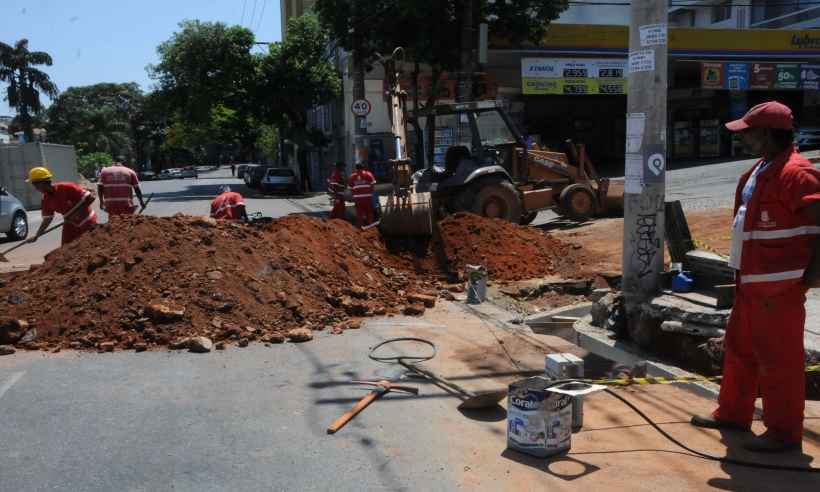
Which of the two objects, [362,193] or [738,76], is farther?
[738,76]

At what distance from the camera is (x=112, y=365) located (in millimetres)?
6234

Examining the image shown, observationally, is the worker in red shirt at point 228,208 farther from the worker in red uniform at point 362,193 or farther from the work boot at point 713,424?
the work boot at point 713,424

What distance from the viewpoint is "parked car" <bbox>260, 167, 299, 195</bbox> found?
32.6 metres

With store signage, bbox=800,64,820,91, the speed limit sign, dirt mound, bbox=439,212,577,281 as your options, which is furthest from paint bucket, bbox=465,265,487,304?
store signage, bbox=800,64,820,91

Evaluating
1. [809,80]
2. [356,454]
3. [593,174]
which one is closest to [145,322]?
[356,454]

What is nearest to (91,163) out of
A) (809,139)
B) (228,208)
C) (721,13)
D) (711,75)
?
(711,75)

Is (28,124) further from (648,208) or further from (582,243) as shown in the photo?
(648,208)

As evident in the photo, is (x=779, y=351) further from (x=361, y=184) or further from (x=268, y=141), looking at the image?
(x=268, y=141)

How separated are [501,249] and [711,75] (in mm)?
21903

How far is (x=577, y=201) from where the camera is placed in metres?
15.4

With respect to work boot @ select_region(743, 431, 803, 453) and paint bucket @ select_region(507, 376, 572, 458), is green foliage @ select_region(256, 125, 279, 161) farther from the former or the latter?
work boot @ select_region(743, 431, 803, 453)

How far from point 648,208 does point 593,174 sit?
10786mm

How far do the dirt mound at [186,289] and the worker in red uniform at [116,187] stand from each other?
2.53m

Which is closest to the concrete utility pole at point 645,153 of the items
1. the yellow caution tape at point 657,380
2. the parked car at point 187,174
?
the yellow caution tape at point 657,380
